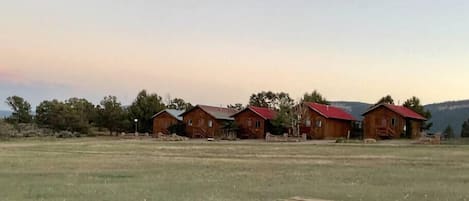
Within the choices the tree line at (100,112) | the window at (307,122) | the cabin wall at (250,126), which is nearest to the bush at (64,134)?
the tree line at (100,112)

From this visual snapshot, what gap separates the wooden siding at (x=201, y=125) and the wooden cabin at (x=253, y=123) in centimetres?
299

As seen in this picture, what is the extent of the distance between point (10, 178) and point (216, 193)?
729 cm

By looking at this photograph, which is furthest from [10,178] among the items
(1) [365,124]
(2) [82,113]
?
(2) [82,113]

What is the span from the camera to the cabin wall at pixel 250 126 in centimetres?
7719

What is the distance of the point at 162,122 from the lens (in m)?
85.2

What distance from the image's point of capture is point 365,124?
73.4m

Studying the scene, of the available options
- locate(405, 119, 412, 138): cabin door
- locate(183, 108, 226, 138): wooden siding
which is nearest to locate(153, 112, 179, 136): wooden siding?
locate(183, 108, 226, 138): wooden siding

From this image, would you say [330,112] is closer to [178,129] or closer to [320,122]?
[320,122]

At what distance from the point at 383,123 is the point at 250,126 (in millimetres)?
17337

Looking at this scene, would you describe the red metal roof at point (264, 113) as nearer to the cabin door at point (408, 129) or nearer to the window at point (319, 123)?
the window at point (319, 123)

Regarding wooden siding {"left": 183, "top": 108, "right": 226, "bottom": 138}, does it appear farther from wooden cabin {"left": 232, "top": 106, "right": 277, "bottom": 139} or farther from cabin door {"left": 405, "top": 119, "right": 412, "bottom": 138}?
cabin door {"left": 405, "top": 119, "right": 412, "bottom": 138}

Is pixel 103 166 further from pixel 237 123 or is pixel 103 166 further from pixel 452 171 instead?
pixel 237 123

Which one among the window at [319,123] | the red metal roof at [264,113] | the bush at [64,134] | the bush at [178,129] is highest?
the red metal roof at [264,113]

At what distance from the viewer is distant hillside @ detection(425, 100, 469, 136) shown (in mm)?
106856
